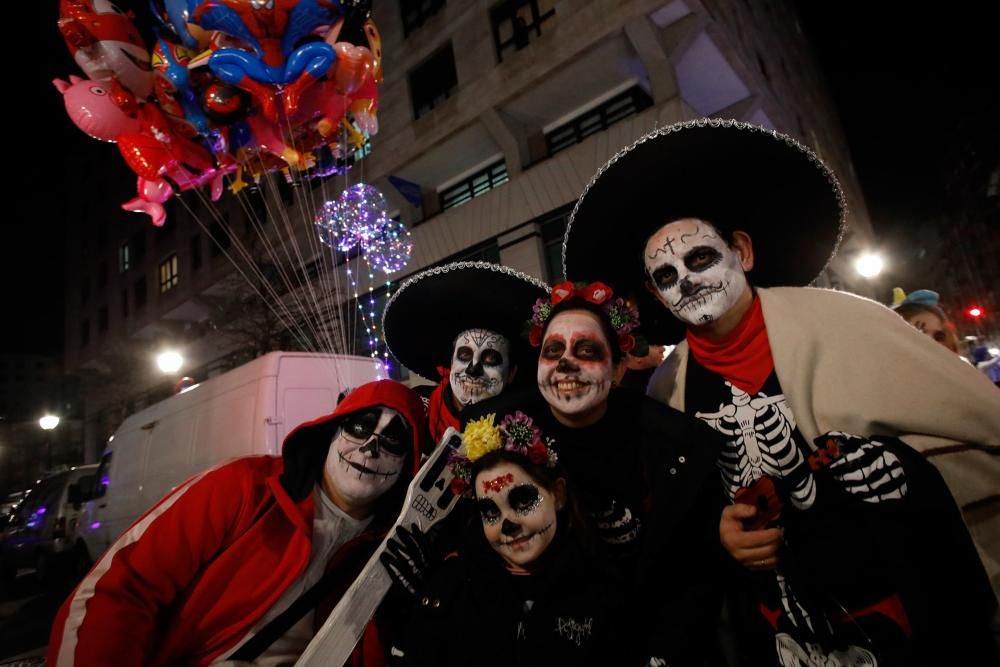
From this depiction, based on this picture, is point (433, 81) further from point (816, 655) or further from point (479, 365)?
point (816, 655)

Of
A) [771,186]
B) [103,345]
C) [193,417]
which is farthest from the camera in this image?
[103,345]

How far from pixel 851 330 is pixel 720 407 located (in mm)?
629

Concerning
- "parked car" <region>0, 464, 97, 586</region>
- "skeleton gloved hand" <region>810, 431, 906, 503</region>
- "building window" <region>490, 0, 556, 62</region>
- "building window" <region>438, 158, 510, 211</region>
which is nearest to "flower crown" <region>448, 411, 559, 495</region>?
"skeleton gloved hand" <region>810, 431, 906, 503</region>

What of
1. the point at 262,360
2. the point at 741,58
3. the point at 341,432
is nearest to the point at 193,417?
the point at 262,360

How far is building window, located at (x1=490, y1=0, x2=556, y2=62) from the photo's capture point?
13.0 m

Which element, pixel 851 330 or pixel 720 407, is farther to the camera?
pixel 720 407

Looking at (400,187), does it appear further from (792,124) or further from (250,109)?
(792,124)

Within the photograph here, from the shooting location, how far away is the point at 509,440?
88.8 inches

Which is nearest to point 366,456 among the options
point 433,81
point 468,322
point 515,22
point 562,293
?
point 468,322

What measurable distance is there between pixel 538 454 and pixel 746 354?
3.62 feet

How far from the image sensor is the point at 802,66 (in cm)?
2806

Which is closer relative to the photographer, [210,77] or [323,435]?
[323,435]

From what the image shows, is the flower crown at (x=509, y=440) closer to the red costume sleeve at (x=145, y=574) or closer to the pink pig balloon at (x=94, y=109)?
the red costume sleeve at (x=145, y=574)

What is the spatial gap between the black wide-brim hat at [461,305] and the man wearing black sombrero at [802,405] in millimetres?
542
